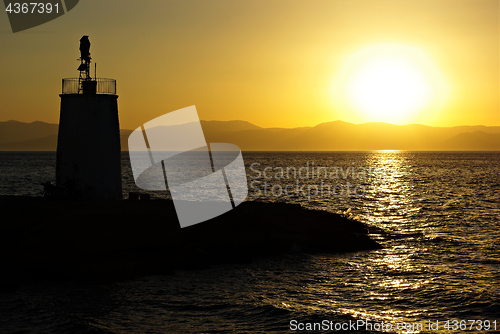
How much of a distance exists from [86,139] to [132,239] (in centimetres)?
925

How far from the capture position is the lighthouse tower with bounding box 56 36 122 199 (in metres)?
24.6

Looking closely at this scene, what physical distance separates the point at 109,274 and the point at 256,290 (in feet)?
16.8

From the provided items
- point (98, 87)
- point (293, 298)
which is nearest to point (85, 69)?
point (98, 87)

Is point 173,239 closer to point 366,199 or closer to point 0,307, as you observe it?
point 0,307

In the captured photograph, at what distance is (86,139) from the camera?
24547 millimetres

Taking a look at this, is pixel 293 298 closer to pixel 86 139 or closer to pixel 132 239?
pixel 132 239

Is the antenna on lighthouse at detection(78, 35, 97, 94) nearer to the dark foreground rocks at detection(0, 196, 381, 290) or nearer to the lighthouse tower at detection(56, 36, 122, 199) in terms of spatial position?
the lighthouse tower at detection(56, 36, 122, 199)

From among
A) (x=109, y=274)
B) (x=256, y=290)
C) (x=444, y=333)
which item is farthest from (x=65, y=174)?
(x=444, y=333)

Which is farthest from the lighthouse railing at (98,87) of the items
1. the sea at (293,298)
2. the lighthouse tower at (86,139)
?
the sea at (293,298)

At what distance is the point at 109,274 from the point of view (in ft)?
49.8

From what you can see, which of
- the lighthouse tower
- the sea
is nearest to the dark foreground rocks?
the sea

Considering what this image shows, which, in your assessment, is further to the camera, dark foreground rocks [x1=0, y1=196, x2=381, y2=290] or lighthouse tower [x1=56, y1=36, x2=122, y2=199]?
lighthouse tower [x1=56, y1=36, x2=122, y2=199]

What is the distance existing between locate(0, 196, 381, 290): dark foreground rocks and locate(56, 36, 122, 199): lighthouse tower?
2.39m

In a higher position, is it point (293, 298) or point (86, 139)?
point (86, 139)
